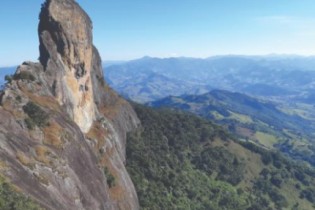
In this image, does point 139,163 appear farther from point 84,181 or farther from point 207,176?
point 84,181

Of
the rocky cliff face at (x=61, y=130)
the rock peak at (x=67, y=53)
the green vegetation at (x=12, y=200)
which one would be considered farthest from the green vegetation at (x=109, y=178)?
the green vegetation at (x=12, y=200)

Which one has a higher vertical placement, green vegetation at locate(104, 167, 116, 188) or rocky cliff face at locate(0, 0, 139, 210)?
rocky cliff face at locate(0, 0, 139, 210)

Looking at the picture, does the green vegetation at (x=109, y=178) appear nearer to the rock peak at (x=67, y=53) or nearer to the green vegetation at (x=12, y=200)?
the rock peak at (x=67, y=53)

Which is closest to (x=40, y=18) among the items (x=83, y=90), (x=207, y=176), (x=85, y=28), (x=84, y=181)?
(x=85, y=28)

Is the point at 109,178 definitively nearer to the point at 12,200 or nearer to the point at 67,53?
the point at 67,53

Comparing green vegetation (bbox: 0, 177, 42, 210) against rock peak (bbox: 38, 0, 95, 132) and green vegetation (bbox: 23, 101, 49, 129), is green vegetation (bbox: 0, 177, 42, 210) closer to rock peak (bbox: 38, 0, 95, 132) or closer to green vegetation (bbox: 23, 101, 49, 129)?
green vegetation (bbox: 23, 101, 49, 129)

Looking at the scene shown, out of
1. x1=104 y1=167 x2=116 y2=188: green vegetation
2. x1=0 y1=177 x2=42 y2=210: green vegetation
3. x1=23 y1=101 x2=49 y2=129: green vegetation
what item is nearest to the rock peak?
x1=104 y1=167 x2=116 y2=188: green vegetation

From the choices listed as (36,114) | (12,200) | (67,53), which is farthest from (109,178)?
(12,200)
